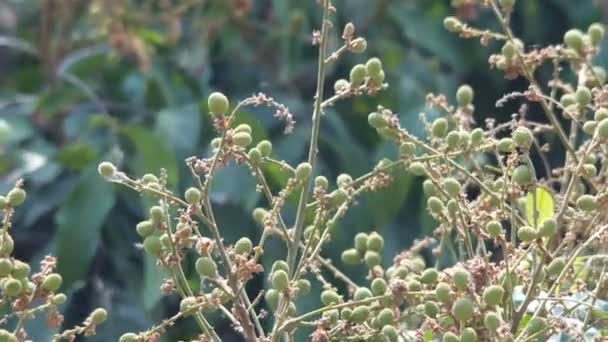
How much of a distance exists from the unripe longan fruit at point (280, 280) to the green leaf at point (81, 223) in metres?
1.30

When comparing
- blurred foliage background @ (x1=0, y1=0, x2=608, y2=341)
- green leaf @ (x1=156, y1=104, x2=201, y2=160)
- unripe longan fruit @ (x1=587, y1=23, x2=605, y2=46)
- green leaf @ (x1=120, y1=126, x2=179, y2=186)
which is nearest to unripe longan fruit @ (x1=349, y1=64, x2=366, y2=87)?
unripe longan fruit @ (x1=587, y1=23, x2=605, y2=46)

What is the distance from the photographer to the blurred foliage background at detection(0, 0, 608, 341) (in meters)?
1.96

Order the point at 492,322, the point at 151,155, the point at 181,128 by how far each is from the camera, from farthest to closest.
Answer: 1. the point at 181,128
2. the point at 151,155
3. the point at 492,322

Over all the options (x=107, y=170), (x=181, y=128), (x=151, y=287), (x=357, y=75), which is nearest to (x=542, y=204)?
(x=357, y=75)

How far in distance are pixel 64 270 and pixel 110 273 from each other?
0.14 metres

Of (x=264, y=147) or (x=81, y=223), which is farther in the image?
(x=81, y=223)

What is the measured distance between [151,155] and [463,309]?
1.40 meters

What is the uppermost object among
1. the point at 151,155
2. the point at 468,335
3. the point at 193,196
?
the point at 151,155

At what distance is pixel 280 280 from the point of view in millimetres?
647

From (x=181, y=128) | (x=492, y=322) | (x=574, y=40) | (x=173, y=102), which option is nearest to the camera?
(x=492, y=322)

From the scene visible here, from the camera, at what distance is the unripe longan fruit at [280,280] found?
647 millimetres

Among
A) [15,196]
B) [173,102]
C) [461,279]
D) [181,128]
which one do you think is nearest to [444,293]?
[461,279]

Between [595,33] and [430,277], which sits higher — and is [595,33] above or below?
above

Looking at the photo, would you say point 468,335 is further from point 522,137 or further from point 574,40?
point 574,40
